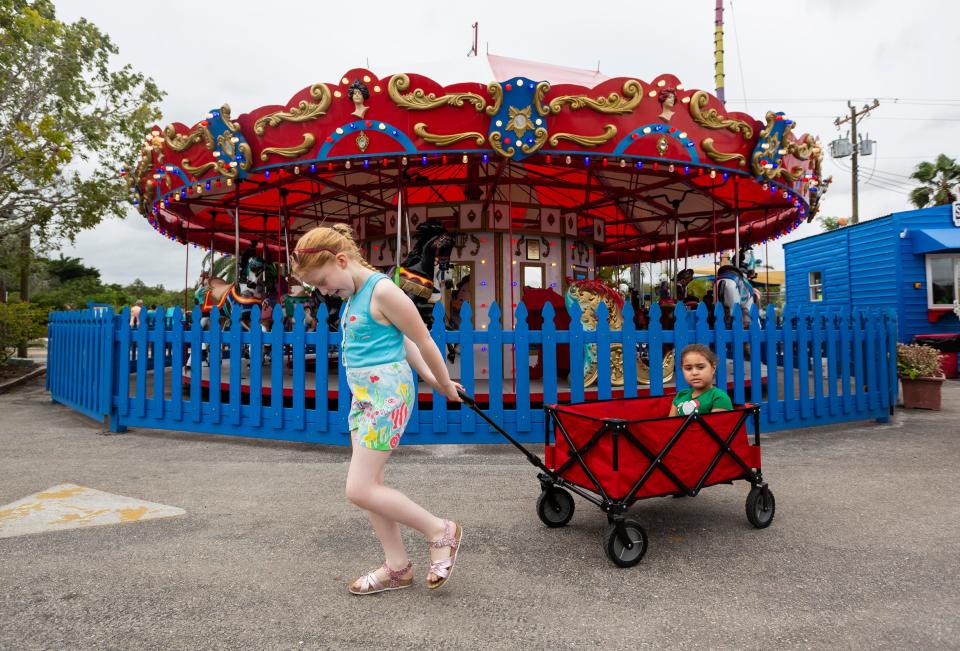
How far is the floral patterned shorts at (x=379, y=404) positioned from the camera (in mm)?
2473

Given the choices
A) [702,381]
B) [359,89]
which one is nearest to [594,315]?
[702,381]

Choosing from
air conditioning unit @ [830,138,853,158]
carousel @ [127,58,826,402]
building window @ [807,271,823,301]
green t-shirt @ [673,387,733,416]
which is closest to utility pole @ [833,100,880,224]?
air conditioning unit @ [830,138,853,158]

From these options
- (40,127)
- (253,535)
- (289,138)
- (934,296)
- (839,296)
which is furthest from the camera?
(839,296)

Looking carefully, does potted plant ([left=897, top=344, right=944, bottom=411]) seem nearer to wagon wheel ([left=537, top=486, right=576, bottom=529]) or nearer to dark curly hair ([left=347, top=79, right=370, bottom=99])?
wagon wheel ([left=537, top=486, right=576, bottom=529])

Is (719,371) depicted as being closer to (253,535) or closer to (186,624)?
(253,535)

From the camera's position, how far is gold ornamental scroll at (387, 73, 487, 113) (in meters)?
6.37

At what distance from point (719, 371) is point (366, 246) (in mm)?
7272

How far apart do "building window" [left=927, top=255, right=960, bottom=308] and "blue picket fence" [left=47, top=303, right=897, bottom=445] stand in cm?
910

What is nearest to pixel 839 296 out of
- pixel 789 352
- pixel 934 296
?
pixel 934 296

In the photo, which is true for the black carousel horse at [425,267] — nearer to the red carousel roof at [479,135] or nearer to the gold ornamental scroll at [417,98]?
the red carousel roof at [479,135]

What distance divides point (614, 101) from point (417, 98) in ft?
7.18

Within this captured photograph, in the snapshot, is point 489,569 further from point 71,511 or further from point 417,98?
point 417,98

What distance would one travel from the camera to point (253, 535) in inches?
133

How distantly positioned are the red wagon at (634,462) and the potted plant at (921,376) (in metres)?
6.48
